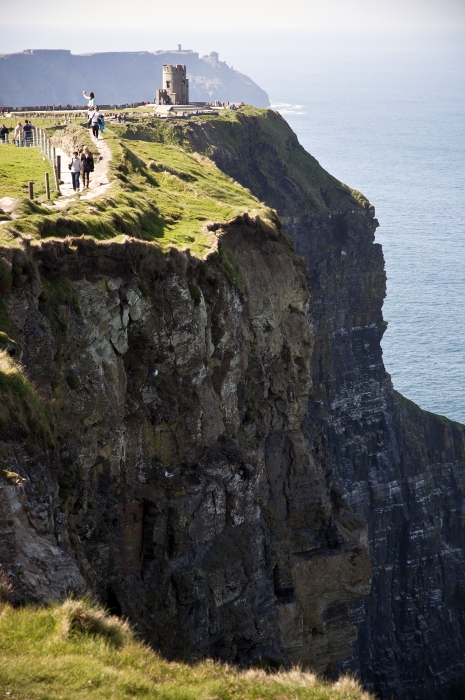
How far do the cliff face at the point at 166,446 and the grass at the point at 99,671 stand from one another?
1.22 m

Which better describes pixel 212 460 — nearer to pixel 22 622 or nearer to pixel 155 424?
pixel 155 424

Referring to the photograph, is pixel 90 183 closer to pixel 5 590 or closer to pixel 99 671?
pixel 5 590

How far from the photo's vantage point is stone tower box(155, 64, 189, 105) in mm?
124550

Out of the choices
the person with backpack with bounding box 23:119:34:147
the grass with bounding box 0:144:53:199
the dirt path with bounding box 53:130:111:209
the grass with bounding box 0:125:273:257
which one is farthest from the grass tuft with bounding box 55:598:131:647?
the person with backpack with bounding box 23:119:34:147

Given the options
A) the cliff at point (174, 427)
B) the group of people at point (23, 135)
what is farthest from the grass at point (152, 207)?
the group of people at point (23, 135)

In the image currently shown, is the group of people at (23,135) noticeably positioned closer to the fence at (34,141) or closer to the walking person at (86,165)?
the fence at (34,141)

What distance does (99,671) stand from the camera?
64.7 feet

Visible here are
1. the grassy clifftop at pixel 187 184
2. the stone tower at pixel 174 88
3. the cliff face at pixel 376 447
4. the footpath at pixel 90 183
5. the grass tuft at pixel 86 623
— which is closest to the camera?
the grass tuft at pixel 86 623

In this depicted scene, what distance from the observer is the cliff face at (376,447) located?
301ft

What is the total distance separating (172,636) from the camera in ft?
115

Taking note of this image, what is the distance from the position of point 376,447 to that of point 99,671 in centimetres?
8396

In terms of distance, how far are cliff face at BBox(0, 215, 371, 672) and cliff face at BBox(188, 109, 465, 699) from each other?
46.8 meters

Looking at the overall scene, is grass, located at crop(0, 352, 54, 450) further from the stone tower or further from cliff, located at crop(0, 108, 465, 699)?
the stone tower

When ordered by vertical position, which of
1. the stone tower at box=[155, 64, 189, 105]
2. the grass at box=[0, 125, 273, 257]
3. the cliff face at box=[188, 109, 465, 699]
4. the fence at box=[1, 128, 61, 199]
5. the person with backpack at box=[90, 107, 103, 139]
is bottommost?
the cliff face at box=[188, 109, 465, 699]
